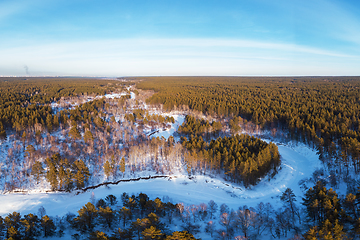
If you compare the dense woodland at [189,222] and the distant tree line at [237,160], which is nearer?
the dense woodland at [189,222]

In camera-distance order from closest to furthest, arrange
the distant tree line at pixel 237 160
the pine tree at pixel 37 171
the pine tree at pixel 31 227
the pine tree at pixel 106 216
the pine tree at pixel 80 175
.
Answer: the pine tree at pixel 31 227, the pine tree at pixel 106 216, the pine tree at pixel 80 175, the distant tree line at pixel 237 160, the pine tree at pixel 37 171

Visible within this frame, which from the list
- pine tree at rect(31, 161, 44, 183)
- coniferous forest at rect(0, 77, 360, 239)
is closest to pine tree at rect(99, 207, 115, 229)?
coniferous forest at rect(0, 77, 360, 239)

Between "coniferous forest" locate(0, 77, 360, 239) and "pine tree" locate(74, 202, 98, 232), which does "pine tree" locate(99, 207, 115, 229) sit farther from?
"pine tree" locate(74, 202, 98, 232)

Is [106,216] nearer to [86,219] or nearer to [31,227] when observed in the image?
[86,219]

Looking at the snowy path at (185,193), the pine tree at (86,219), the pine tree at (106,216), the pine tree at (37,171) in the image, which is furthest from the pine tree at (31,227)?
the pine tree at (37,171)

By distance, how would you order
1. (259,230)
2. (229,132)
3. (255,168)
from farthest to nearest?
(229,132) → (255,168) → (259,230)

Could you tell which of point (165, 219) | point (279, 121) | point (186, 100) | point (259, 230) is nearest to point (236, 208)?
point (259, 230)

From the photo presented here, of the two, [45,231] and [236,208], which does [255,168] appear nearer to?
[236,208]

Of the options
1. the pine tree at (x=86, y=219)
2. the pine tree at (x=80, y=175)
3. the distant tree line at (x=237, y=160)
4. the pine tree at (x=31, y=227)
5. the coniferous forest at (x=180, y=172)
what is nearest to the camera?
the pine tree at (x=31, y=227)

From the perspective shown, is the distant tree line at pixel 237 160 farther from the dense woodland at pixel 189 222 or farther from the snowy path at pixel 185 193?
the dense woodland at pixel 189 222
